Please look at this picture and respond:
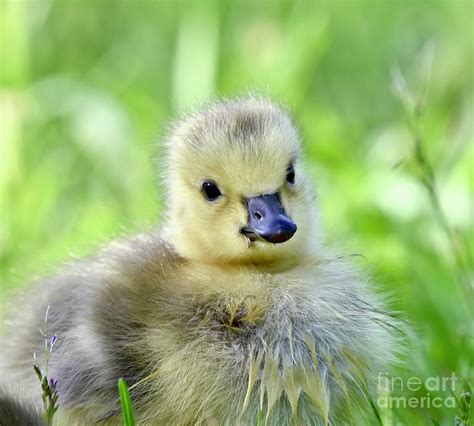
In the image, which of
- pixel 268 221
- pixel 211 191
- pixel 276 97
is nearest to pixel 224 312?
pixel 268 221

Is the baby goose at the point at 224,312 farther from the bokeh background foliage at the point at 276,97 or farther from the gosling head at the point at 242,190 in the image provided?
the bokeh background foliage at the point at 276,97

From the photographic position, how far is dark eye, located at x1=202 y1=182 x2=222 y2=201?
2.62m

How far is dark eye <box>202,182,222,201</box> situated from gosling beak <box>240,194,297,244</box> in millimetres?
120

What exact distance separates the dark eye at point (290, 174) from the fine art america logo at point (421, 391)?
1.64 feet

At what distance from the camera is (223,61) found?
4.75 metres

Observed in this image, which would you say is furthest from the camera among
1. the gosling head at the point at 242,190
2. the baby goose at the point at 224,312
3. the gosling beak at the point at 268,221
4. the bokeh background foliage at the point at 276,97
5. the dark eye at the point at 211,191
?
the bokeh background foliage at the point at 276,97

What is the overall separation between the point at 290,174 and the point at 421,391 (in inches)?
25.3

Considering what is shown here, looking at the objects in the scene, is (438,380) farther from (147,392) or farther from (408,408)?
(147,392)

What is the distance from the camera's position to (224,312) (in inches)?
92.4

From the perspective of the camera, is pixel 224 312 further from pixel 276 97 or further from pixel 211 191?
pixel 276 97

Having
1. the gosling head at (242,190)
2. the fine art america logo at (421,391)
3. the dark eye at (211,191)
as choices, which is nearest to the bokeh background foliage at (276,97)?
the fine art america logo at (421,391)

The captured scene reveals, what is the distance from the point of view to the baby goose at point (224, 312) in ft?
7.49

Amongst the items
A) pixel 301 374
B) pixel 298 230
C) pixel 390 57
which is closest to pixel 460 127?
pixel 390 57

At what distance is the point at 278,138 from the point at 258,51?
2462 millimetres
